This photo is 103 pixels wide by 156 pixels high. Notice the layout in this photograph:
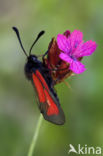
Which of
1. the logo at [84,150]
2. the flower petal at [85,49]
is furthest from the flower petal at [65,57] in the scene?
the logo at [84,150]

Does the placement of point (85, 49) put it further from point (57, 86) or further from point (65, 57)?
point (57, 86)

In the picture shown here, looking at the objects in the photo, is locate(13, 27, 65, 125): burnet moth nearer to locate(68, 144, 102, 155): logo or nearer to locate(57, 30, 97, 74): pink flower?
locate(57, 30, 97, 74): pink flower

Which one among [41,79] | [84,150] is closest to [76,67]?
[41,79]

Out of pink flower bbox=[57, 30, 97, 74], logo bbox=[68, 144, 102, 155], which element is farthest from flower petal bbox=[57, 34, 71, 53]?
logo bbox=[68, 144, 102, 155]

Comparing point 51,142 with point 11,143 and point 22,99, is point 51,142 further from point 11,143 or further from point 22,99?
point 22,99

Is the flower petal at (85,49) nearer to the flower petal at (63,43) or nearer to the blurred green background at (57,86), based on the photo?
the flower petal at (63,43)

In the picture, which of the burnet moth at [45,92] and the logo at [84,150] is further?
the logo at [84,150]

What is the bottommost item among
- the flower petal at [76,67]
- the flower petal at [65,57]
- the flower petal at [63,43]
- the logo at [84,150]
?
the logo at [84,150]
